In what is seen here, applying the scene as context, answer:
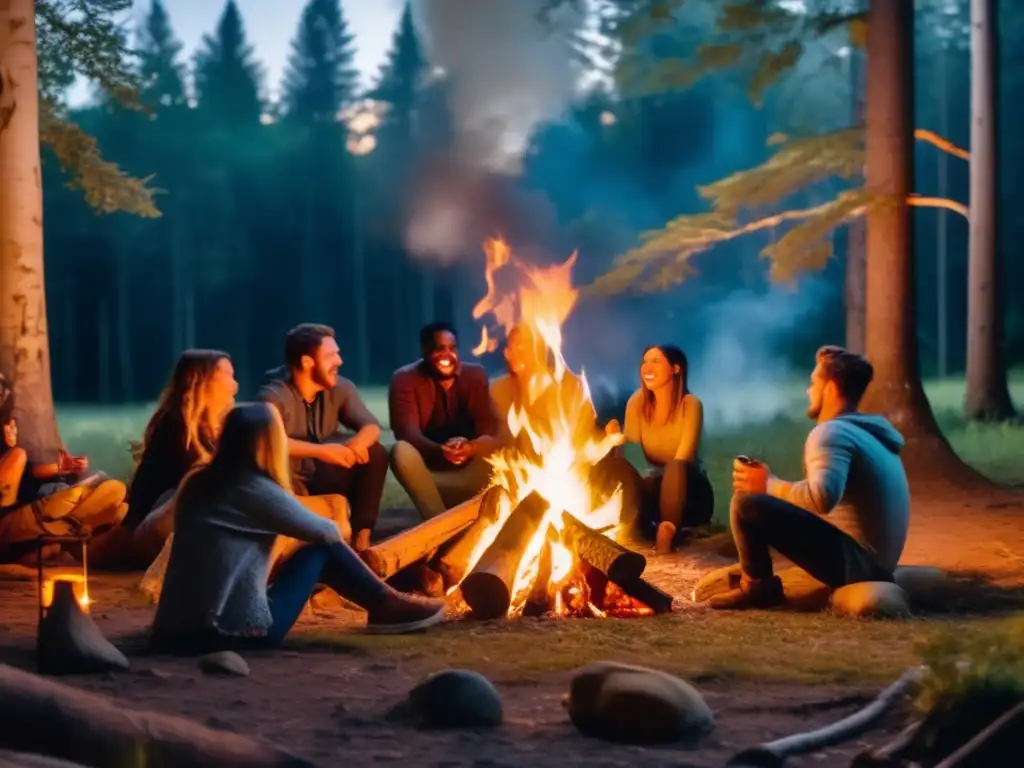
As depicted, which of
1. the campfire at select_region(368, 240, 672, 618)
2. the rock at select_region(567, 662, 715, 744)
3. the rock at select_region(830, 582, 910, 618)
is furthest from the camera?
the campfire at select_region(368, 240, 672, 618)

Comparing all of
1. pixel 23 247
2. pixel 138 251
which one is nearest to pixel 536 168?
pixel 138 251

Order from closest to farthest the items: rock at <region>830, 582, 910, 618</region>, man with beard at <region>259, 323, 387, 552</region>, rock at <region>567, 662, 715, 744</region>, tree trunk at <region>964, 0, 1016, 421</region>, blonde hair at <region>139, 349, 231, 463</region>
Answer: rock at <region>567, 662, 715, 744</region>, rock at <region>830, 582, 910, 618</region>, blonde hair at <region>139, 349, 231, 463</region>, man with beard at <region>259, 323, 387, 552</region>, tree trunk at <region>964, 0, 1016, 421</region>

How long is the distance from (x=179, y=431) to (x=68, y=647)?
102 inches

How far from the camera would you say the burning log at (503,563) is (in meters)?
7.49

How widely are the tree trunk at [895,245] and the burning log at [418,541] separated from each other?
6.17 meters

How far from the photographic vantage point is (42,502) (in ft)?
29.1

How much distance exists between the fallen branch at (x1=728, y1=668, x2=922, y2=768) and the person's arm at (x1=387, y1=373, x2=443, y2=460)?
4.99 m

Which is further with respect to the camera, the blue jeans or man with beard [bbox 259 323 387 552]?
man with beard [bbox 259 323 387 552]

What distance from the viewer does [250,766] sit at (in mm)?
4312

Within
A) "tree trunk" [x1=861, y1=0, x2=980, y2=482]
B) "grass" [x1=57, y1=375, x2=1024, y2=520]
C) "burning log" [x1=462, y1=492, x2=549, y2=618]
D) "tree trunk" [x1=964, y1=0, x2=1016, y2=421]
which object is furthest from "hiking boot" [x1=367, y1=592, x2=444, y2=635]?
"tree trunk" [x1=964, y1=0, x2=1016, y2=421]

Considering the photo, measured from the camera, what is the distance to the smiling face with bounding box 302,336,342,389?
9.06 m

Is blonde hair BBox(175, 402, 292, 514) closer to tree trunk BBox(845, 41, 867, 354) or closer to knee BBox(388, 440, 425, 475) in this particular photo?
knee BBox(388, 440, 425, 475)

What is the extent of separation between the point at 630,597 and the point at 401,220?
4396 cm

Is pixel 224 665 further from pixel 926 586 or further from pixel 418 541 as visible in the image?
pixel 926 586
